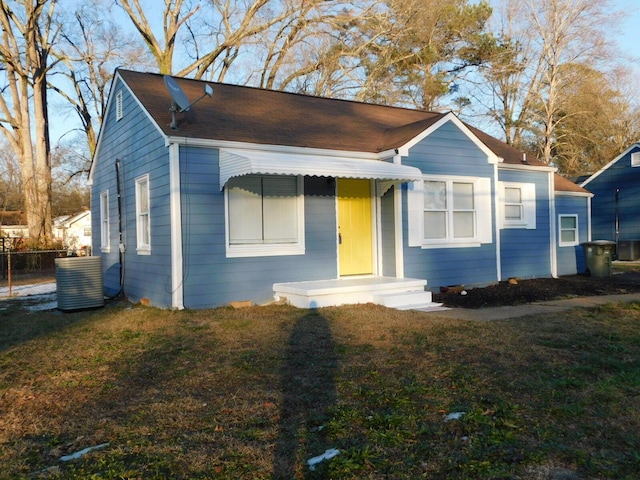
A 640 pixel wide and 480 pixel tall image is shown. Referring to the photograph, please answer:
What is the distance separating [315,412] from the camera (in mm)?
4082

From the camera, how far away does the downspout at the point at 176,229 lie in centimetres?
884

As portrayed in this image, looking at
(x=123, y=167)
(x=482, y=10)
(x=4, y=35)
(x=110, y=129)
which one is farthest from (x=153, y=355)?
(x=482, y=10)

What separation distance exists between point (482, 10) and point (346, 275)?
22.8 meters

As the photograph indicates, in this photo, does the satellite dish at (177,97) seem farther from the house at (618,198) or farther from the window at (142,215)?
the house at (618,198)

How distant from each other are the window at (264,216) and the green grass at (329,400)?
2.43 meters

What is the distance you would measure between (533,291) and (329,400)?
807cm

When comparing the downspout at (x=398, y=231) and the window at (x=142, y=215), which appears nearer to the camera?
the window at (x=142, y=215)

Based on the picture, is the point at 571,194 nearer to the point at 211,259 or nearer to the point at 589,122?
the point at 211,259

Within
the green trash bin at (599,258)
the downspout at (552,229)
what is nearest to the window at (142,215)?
the downspout at (552,229)

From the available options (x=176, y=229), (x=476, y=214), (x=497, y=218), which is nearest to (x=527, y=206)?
(x=497, y=218)

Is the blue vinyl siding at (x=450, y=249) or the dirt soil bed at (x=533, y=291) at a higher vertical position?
the blue vinyl siding at (x=450, y=249)

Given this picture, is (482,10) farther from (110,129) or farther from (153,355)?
(153,355)

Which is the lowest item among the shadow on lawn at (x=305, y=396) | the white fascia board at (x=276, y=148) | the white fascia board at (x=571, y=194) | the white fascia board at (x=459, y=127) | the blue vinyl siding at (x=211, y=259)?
the shadow on lawn at (x=305, y=396)

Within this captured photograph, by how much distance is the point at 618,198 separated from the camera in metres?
25.1
